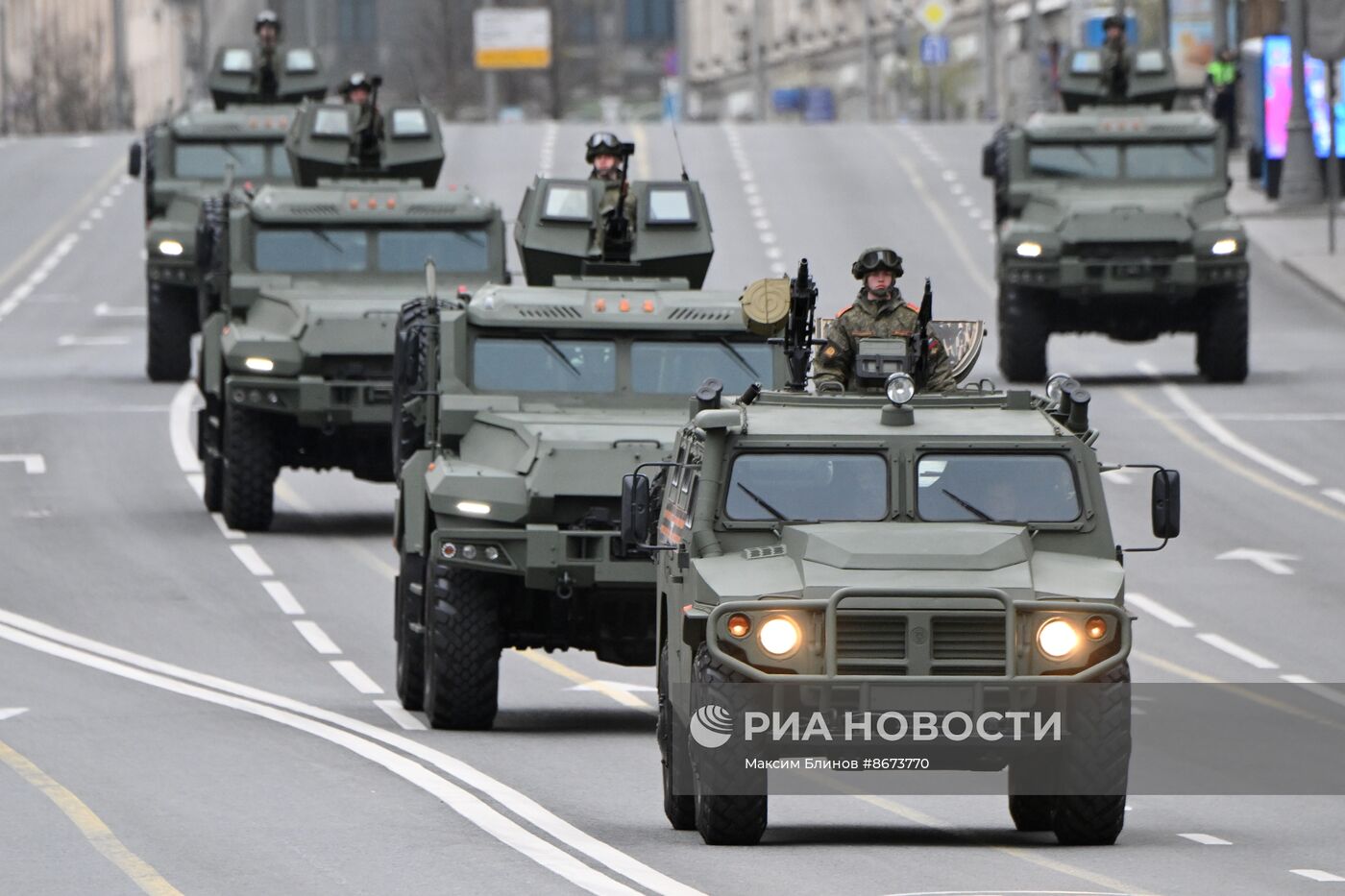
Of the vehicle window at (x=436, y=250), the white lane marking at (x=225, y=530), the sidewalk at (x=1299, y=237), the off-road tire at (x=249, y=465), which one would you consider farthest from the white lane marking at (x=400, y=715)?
the sidewalk at (x=1299, y=237)

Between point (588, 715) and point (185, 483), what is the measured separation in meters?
12.1

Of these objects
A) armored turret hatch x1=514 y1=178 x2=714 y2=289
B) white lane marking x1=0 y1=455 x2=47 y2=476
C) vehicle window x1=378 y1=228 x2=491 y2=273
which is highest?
armored turret hatch x1=514 y1=178 x2=714 y2=289

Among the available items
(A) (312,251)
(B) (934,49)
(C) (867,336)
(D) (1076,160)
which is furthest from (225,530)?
(B) (934,49)

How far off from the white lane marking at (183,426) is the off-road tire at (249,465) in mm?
4220

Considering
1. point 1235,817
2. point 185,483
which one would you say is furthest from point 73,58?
point 1235,817

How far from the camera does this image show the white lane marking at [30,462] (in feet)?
98.6

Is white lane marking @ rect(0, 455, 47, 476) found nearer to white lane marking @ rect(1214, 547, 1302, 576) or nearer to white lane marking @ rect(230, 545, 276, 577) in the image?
white lane marking @ rect(230, 545, 276, 577)

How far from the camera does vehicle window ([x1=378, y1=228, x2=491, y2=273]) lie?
26.6m

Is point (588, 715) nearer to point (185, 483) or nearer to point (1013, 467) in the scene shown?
point (1013, 467)

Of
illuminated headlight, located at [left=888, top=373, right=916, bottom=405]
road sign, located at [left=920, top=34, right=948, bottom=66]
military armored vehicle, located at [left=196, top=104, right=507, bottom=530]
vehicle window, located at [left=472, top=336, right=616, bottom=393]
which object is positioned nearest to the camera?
illuminated headlight, located at [left=888, top=373, right=916, bottom=405]

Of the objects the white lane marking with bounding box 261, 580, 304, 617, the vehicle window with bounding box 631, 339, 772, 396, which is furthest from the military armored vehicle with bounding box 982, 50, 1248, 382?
the vehicle window with bounding box 631, 339, 772, 396

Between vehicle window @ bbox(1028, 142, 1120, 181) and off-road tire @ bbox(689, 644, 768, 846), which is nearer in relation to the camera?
off-road tire @ bbox(689, 644, 768, 846)

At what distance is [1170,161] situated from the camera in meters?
34.2

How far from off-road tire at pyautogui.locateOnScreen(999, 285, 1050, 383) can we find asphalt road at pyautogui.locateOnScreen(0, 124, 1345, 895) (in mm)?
1201
